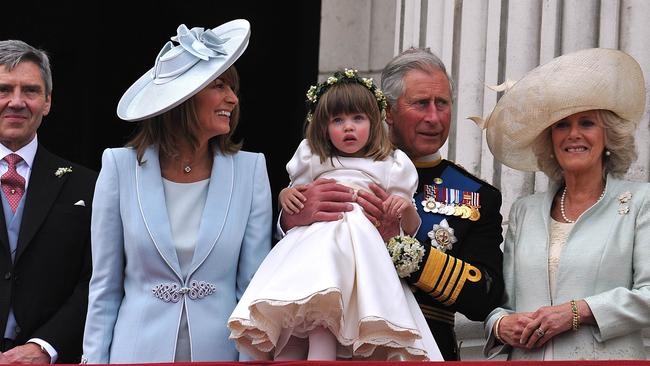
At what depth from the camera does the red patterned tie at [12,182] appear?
536cm

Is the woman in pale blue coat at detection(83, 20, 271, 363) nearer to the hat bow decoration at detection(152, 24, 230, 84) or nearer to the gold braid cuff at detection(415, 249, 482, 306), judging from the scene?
the hat bow decoration at detection(152, 24, 230, 84)

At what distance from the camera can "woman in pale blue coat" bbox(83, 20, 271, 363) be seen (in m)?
4.81

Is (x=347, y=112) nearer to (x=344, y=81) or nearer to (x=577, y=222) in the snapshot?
(x=344, y=81)

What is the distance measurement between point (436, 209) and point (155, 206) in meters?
0.95

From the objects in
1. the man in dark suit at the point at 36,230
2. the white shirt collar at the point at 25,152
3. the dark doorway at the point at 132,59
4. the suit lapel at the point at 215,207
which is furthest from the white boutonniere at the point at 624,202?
the dark doorway at the point at 132,59

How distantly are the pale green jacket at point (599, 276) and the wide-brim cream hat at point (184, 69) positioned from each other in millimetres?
1088

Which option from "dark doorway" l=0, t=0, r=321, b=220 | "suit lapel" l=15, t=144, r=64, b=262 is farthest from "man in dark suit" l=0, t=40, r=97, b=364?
"dark doorway" l=0, t=0, r=321, b=220

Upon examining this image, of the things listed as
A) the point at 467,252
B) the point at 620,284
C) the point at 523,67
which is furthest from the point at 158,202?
the point at 523,67

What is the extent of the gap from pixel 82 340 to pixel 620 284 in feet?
5.55

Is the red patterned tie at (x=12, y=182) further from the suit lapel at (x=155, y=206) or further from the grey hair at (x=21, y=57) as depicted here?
the suit lapel at (x=155, y=206)

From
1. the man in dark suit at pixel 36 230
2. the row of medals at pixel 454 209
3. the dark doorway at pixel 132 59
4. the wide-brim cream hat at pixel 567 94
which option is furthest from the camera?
the dark doorway at pixel 132 59

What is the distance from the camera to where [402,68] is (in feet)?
17.9

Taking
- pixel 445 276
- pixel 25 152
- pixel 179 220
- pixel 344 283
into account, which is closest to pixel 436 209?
pixel 445 276

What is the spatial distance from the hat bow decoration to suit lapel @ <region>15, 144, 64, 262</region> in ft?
1.92
